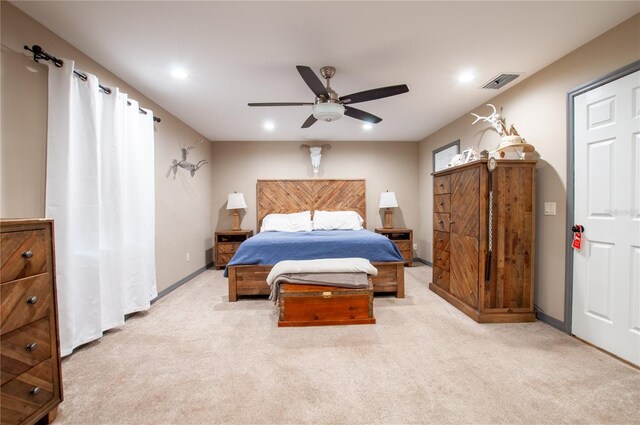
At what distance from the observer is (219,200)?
5457 millimetres

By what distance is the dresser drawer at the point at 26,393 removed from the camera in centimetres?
122

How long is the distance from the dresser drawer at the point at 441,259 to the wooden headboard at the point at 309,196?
6.48 feet

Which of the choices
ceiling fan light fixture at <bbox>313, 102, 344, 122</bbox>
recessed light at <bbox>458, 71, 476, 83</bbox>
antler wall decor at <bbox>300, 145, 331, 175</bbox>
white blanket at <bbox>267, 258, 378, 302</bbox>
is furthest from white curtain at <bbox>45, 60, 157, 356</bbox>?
recessed light at <bbox>458, 71, 476, 83</bbox>

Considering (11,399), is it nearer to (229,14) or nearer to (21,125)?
(21,125)

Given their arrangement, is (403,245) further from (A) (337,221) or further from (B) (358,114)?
(B) (358,114)

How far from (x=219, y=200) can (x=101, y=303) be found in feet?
10.8

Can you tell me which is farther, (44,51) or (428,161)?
(428,161)

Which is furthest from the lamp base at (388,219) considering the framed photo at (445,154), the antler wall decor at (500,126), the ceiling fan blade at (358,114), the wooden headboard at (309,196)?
the ceiling fan blade at (358,114)

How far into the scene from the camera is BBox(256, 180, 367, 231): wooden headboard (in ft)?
17.9

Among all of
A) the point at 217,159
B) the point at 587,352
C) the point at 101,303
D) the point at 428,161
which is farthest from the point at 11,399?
the point at 428,161

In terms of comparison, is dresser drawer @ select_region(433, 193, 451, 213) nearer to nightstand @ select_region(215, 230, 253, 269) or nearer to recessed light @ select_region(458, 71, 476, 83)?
recessed light @ select_region(458, 71, 476, 83)

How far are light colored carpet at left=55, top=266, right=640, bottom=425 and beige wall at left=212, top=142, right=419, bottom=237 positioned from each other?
9.89ft

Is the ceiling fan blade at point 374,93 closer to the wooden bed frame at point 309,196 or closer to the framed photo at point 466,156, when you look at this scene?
the framed photo at point 466,156

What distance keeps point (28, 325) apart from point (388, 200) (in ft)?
16.1
